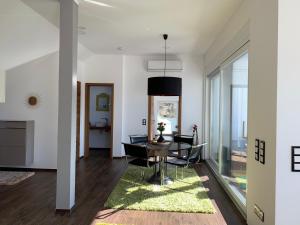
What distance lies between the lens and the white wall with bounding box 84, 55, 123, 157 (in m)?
7.07

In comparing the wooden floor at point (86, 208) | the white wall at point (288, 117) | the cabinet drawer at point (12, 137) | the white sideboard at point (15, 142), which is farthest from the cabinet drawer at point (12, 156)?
the white wall at point (288, 117)

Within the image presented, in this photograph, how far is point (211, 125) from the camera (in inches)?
261

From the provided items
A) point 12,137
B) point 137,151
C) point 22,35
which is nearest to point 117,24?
point 22,35

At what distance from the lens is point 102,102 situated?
879cm

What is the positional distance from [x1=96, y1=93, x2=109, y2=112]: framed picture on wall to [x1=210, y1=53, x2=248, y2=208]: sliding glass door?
15.6 feet

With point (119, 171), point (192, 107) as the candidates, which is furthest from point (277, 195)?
point (192, 107)

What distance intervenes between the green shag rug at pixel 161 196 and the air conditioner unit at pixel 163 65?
315 centimetres

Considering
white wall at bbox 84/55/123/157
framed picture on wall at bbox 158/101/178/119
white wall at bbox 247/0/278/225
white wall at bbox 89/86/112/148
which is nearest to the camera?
white wall at bbox 247/0/278/225

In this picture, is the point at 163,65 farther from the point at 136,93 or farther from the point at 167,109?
the point at 167,109

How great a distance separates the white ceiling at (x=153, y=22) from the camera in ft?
11.9

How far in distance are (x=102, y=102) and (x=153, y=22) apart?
4.94 metres

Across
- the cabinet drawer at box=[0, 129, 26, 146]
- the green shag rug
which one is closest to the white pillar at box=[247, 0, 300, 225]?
the green shag rug

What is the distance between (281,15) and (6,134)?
18.6 ft

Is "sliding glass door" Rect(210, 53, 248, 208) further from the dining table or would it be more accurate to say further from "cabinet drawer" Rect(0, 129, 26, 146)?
"cabinet drawer" Rect(0, 129, 26, 146)
